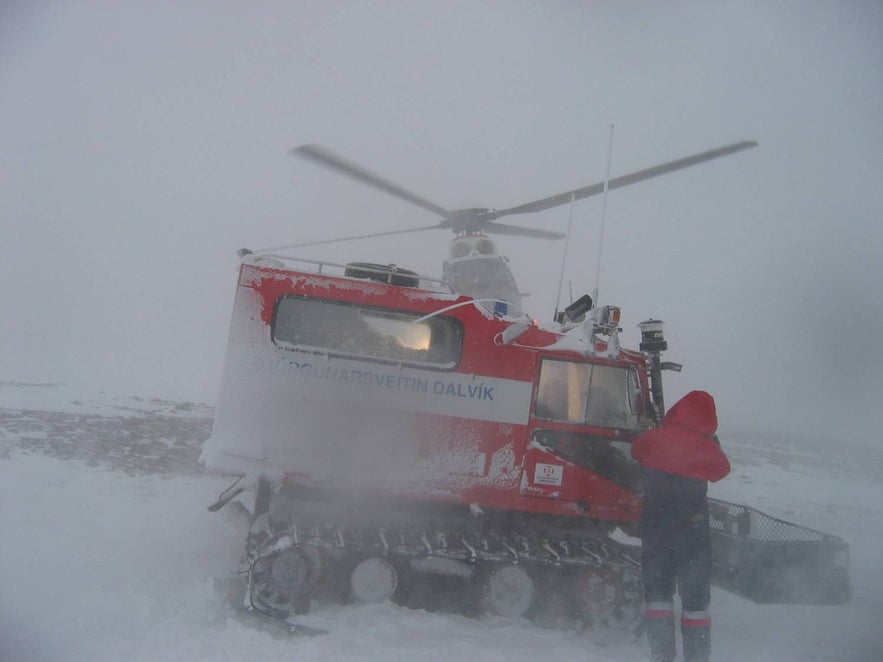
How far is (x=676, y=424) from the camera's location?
4.45 m

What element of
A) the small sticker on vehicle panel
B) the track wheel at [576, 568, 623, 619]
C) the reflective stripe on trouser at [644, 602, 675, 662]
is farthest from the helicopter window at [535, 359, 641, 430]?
the reflective stripe on trouser at [644, 602, 675, 662]

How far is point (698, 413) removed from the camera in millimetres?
4340

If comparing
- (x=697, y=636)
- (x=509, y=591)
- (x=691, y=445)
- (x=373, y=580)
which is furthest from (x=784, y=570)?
(x=373, y=580)

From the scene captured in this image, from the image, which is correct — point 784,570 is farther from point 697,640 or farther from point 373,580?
point 373,580

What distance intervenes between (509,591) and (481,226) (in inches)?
223

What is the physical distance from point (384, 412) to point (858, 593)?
5.54m

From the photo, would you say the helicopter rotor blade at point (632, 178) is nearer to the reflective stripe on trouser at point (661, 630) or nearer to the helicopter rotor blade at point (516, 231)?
the helicopter rotor blade at point (516, 231)

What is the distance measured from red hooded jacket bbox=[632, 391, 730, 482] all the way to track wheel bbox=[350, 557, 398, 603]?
7.19 ft

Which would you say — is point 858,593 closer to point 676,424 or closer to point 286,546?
point 676,424

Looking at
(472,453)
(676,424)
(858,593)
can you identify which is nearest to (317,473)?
(472,453)

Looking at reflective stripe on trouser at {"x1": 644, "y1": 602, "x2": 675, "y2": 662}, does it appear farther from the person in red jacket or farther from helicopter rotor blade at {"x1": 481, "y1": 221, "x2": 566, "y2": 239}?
helicopter rotor blade at {"x1": 481, "y1": 221, "x2": 566, "y2": 239}

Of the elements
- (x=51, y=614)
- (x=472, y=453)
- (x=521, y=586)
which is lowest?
(x=51, y=614)

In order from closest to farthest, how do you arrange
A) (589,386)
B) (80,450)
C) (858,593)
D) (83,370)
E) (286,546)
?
(286,546) → (589,386) → (858,593) → (80,450) → (83,370)

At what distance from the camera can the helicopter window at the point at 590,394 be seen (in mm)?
5105
